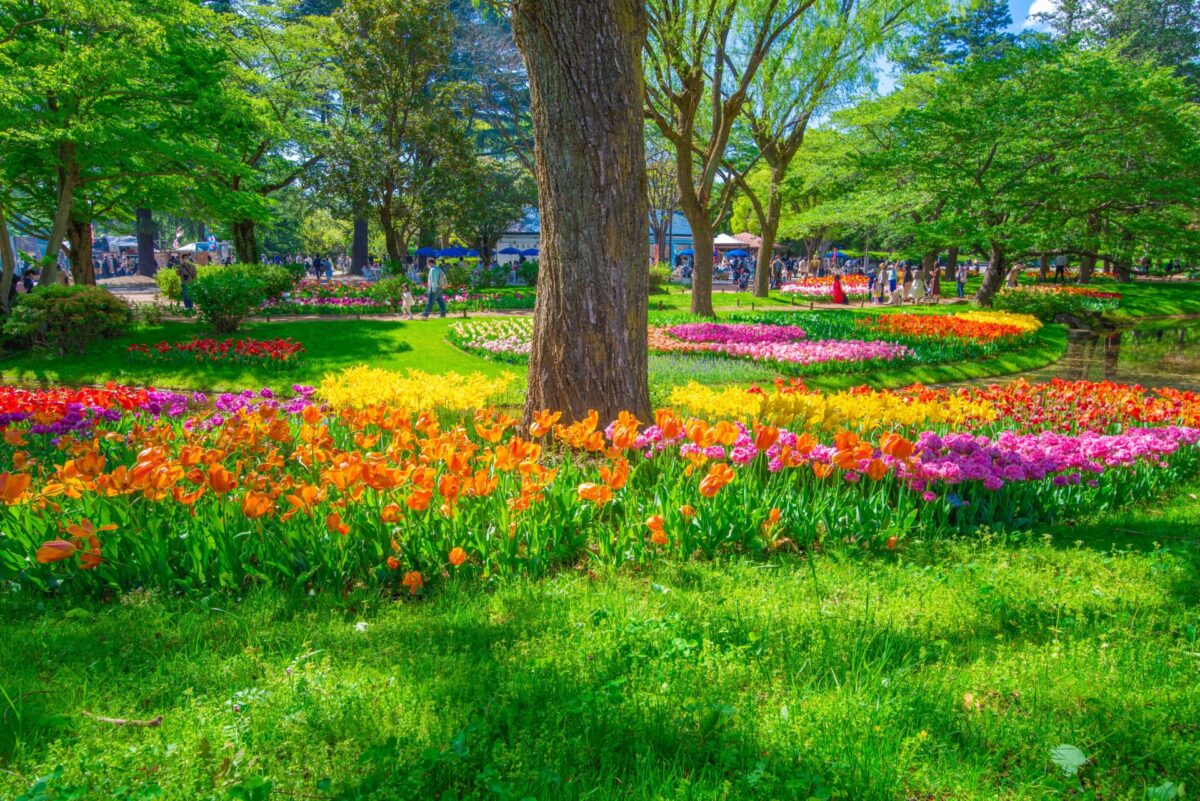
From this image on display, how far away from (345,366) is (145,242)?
3744 cm

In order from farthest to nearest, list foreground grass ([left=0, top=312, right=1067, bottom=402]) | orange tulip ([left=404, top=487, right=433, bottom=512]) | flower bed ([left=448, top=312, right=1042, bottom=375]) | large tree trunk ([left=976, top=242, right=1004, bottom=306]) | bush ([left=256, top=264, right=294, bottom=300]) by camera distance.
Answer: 1. large tree trunk ([left=976, top=242, right=1004, bottom=306])
2. bush ([left=256, top=264, right=294, bottom=300])
3. flower bed ([left=448, top=312, right=1042, bottom=375])
4. foreground grass ([left=0, top=312, right=1067, bottom=402])
5. orange tulip ([left=404, top=487, right=433, bottom=512])

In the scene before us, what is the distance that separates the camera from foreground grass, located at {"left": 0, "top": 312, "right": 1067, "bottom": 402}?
10992mm

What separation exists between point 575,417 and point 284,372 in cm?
803

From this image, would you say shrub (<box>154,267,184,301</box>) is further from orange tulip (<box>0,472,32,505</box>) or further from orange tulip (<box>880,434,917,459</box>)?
orange tulip (<box>880,434,917,459</box>)

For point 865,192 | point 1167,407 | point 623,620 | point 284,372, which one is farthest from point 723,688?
point 865,192

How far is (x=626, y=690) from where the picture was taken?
2480 millimetres

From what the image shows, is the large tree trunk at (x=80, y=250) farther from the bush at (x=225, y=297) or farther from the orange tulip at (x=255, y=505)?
the orange tulip at (x=255, y=505)

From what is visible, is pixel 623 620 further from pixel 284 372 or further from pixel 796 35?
pixel 796 35

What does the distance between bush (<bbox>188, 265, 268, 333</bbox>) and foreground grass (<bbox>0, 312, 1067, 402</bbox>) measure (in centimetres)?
39

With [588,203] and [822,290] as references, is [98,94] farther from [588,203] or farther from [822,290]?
[822,290]

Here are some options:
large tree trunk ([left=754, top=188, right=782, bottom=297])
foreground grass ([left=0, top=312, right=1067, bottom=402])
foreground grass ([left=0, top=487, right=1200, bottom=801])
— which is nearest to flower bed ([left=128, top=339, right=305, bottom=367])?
foreground grass ([left=0, top=312, right=1067, bottom=402])

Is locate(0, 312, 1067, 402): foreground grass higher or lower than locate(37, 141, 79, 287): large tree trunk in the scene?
A: lower

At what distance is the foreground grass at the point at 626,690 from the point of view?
2.03 metres

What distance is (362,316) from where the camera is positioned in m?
20.6
